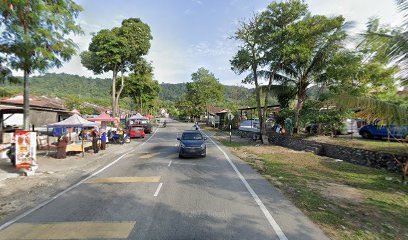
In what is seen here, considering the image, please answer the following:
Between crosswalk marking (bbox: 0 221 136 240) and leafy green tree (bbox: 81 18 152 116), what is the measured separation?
24784 millimetres

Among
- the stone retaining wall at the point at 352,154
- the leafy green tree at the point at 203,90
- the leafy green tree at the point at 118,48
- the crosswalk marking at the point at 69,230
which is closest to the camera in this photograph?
the crosswalk marking at the point at 69,230

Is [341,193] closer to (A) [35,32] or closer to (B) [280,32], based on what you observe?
(A) [35,32]

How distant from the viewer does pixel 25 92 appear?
462 inches

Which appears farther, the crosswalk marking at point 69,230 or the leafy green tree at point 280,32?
the leafy green tree at point 280,32

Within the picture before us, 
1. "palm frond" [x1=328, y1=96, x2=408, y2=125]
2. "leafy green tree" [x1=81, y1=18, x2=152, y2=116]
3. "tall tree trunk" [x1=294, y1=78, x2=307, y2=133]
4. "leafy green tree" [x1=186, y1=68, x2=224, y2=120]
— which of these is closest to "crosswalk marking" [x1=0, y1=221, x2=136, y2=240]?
"palm frond" [x1=328, y1=96, x2=408, y2=125]

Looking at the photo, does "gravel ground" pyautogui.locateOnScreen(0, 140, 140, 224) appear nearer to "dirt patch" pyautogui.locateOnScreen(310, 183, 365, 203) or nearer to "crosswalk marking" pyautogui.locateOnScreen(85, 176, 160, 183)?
"crosswalk marking" pyautogui.locateOnScreen(85, 176, 160, 183)

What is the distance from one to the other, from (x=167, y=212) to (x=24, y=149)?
7.91m

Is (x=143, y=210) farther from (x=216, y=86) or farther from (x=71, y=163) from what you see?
(x=216, y=86)

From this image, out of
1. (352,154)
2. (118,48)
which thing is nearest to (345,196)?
(352,154)

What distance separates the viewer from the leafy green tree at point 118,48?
27.5 meters

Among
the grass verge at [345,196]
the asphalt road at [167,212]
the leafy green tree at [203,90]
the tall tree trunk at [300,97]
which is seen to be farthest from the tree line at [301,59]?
the leafy green tree at [203,90]

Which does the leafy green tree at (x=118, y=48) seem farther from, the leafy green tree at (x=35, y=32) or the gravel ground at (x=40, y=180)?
the leafy green tree at (x=35, y=32)

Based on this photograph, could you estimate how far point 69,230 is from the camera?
523 centimetres

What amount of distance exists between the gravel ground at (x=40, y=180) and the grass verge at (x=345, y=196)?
7.68 m
